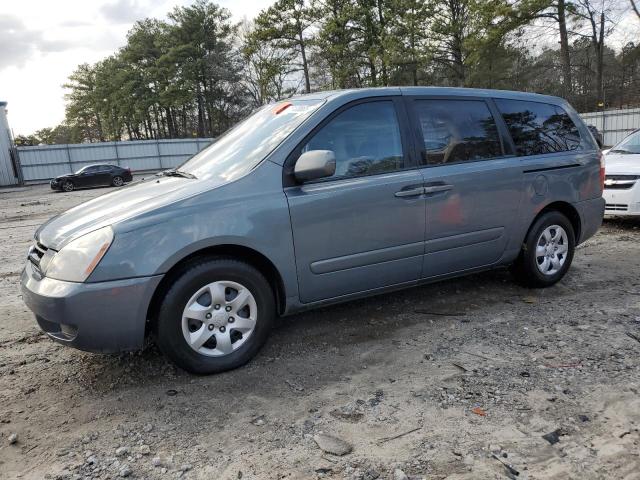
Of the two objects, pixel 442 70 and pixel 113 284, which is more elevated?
pixel 442 70

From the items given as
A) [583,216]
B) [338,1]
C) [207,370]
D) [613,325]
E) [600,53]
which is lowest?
[613,325]

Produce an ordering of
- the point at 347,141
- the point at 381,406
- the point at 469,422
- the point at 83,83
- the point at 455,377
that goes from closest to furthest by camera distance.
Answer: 1. the point at 469,422
2. the point at 381,406
3. the point at 455,377
4. the point at 347,141
5. the point at 83,83

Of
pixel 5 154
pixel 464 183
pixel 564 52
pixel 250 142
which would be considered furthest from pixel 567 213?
pixel 5 154

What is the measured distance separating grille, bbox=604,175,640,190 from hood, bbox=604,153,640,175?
6 cm

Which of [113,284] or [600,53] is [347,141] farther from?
[600,53]

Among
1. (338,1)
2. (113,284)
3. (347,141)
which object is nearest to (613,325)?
(347,141)

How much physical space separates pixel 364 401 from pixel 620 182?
20.9 ft

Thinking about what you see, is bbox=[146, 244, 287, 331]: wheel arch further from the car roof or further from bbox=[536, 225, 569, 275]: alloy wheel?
bbox=[536, 225, 569, 275]: alloy wheel

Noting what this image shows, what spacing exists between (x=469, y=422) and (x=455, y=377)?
0.50 meters

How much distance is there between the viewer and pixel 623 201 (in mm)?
7332

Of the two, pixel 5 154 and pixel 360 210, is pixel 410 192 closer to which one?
pixel 360 210

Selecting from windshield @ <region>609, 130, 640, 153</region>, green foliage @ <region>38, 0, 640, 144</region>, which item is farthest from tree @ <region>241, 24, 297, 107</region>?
windshield @ <region>609, 130, 640, 153</region>

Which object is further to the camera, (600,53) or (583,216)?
(600,53)

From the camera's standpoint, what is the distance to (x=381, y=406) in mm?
2854
